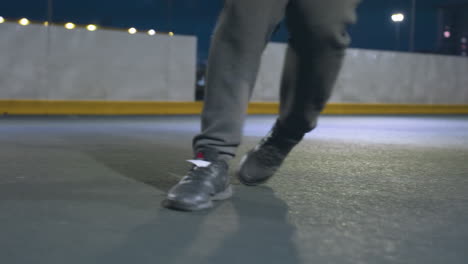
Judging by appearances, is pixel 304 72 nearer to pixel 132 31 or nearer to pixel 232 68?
pixel 232 68

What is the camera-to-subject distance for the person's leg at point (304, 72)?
2.43m

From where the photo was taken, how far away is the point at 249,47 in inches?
96.3

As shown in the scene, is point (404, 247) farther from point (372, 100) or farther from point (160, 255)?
point (372, 100)

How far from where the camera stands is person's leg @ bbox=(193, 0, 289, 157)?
2.42m

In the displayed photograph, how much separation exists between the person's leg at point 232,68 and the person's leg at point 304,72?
0.35ft

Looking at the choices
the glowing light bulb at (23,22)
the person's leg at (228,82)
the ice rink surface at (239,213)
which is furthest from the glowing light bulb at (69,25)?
Answer: the person's leg at (228,82)

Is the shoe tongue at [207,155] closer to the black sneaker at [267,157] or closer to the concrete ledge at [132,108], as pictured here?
the black sneaker at [267,157]

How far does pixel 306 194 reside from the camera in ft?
8.78

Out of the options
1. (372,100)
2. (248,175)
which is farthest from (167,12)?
(248,175)

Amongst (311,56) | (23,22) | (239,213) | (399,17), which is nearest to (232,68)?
(311,56)

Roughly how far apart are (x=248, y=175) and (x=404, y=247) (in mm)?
1116

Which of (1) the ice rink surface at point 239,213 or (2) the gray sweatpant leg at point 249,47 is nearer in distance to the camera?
(1) the ice rink surface at point 239,213

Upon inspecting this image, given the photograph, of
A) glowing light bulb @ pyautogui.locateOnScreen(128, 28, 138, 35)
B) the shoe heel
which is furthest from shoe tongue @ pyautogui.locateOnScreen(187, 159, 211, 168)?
glowing light bulb @ pyautogui.locateOnScreen(128, 28, 138, 35)

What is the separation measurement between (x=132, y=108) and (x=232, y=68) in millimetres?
8090
